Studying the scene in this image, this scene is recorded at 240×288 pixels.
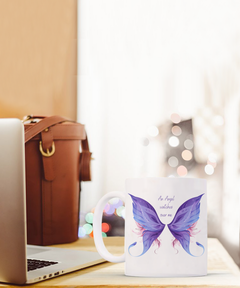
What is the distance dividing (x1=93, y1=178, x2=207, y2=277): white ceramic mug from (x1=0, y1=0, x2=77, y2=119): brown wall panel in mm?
646

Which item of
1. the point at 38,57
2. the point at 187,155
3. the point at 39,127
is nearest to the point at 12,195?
the point at 39,127

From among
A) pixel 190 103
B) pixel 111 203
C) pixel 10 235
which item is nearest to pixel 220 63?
pixel 190 103

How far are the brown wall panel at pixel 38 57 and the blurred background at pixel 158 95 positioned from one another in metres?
0.02

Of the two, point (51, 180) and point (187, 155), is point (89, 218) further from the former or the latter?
point (51, 180)

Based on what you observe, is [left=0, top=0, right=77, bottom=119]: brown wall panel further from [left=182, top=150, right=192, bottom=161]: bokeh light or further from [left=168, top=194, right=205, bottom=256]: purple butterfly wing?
[left=168, top=194, right=205, bottom=256]: purple butterfly wing

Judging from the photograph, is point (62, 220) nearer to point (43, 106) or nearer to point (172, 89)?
point (43, 106)

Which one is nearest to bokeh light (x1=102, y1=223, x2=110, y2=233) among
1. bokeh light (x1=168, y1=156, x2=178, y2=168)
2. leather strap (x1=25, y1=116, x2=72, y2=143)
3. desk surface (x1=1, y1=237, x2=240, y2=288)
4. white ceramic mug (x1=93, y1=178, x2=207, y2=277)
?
bokeh light (x1=168, y1=156, x2=178, y2=168)

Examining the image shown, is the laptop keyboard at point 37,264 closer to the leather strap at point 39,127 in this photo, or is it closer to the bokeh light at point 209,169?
the leather strap at point 39,127

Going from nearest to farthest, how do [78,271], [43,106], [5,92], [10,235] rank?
[10,235] → [78,271] → [5,92] → [43,106]

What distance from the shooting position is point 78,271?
2.15ft

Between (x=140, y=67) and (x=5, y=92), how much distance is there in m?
0.61

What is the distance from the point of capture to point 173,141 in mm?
1613

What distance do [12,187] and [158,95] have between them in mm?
1139

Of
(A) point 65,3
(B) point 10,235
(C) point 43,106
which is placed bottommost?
(B) point 10,235
